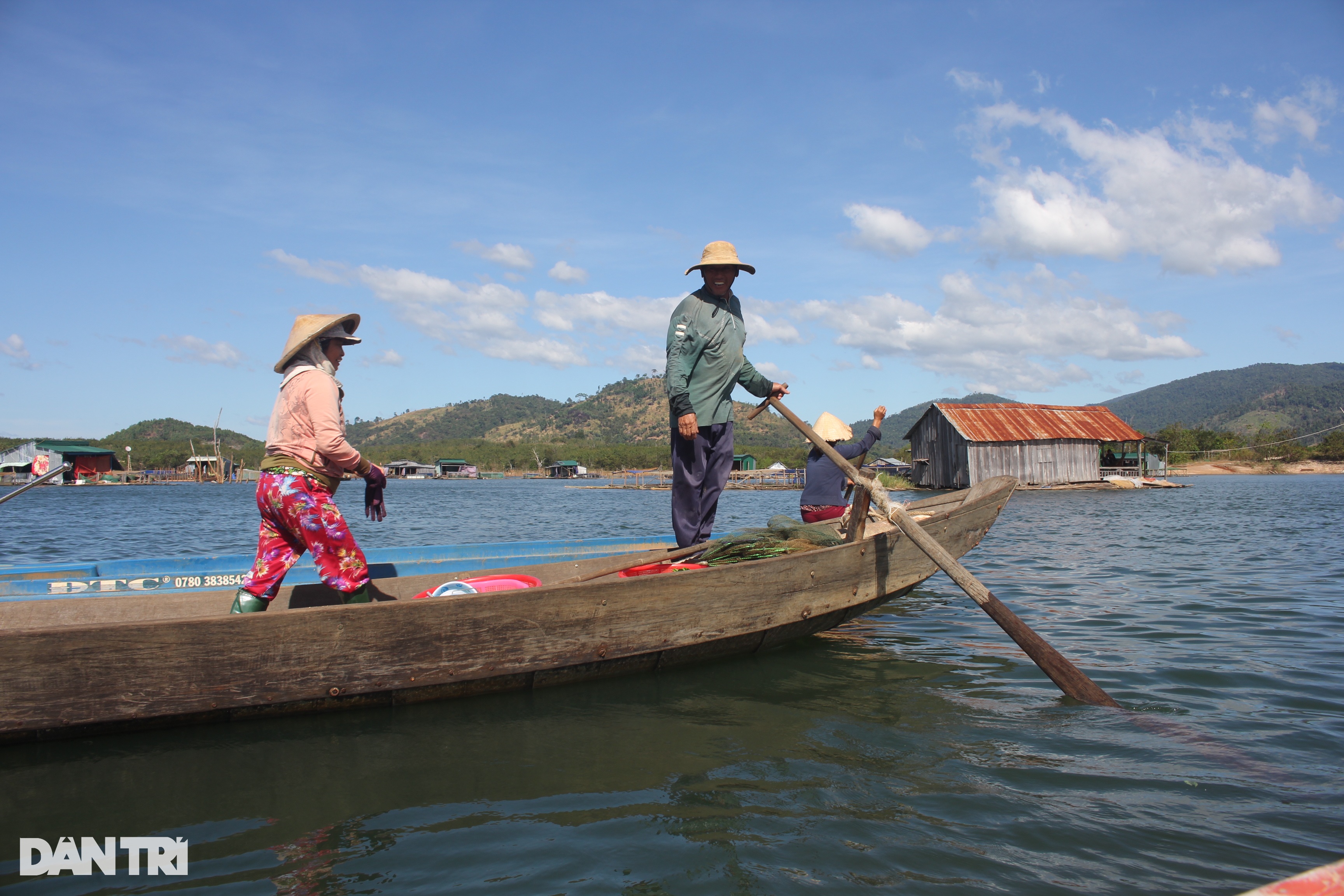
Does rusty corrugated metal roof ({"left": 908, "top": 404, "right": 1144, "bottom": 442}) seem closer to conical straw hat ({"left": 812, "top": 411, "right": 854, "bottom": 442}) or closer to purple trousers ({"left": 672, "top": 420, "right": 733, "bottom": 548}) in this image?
conical straw hat ({"left": 812, "top": 411, "right": 854, "bottom": 442})

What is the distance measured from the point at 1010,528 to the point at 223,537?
630 inches

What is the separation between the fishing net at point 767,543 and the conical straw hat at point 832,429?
196 centimetres

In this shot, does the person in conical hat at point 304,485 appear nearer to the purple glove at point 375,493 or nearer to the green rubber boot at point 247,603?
the green rubber boot at point 247,603

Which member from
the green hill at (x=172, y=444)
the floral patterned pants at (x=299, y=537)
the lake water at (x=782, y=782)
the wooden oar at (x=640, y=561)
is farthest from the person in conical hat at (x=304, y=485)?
the green hill at (x=172, y=444)

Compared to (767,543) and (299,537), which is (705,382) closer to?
(767,543)

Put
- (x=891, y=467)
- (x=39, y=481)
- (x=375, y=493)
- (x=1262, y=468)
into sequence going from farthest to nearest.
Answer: (x=1262, y=468)
(x=891, y=467)
(x=39, y=481)
(x=375, y=493)

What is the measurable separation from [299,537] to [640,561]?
6.80ft

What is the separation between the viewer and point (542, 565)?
4.94 meters

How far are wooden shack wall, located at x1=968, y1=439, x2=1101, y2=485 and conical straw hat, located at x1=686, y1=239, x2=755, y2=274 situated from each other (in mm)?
28822

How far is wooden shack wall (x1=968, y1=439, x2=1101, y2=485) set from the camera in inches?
1244

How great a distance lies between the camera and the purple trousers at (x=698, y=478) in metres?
4.75

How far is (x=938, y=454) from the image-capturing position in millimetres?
34312

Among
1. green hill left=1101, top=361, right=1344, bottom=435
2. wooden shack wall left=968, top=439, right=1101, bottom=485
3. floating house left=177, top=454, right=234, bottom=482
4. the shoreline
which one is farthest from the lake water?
green hill left=1101, top=361, right=1344, bottom=435

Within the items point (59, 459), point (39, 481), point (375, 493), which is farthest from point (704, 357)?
point (59, 459)
